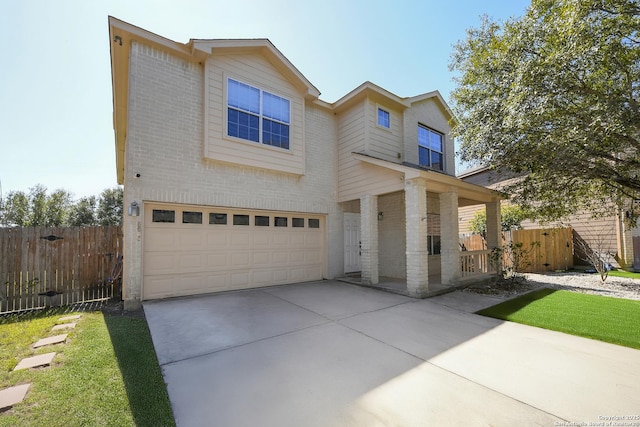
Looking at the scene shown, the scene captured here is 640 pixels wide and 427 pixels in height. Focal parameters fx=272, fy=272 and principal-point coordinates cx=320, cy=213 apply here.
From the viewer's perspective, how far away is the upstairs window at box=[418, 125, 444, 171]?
1156cm

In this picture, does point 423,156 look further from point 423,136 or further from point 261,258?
point 261,258

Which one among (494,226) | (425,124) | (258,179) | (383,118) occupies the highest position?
(425,124)

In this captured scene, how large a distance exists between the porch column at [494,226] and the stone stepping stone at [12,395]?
12.0 meters

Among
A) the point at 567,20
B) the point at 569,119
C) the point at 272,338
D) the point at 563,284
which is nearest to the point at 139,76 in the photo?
the point at 272,338

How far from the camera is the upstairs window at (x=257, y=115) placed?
25.8 feet

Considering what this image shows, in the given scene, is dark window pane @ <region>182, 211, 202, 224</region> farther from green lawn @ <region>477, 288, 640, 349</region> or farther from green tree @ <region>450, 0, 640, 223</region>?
green tree @ <region>450, 0, 640, 223</region>

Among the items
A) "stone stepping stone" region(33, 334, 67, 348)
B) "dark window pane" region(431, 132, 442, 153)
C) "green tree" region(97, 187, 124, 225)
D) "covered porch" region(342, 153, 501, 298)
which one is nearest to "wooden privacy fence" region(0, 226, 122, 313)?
"stone stepping stone" region(33, 334, 67, 348)

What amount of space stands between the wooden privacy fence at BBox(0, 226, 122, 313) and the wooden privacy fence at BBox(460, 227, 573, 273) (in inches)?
529

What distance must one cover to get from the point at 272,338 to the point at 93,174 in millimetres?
33129

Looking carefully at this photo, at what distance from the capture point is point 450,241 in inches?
325

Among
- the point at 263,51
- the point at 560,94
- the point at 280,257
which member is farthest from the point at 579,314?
the point at 263,51

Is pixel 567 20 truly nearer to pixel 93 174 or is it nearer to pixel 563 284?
pixel 563 284

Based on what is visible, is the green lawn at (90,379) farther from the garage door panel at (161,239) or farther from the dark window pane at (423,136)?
the dark window pane at (423,136)

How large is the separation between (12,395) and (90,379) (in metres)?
0.62
